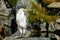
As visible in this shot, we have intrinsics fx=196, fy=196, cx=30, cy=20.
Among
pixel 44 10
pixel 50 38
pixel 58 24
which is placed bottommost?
pixel 50 38

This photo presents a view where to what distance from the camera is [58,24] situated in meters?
2.69

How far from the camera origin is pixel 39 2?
290 cm

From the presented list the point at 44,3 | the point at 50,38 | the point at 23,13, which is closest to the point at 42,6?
the point at 44,3

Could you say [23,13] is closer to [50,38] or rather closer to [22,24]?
[22,24]

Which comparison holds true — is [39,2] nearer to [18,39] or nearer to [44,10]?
[44,10]

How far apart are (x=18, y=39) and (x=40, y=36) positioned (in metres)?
0.31

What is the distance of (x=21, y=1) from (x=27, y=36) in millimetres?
579

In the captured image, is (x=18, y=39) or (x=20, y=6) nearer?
(x=18, y=39)

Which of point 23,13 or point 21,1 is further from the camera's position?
point 21,1

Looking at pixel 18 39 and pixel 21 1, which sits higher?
pixel 21 1

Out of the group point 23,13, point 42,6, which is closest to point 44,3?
point 42,6

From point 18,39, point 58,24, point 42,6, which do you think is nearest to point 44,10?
point 42,6

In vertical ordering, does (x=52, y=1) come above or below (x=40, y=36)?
above

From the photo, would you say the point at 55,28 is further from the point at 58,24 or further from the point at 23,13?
the point at 23,13
